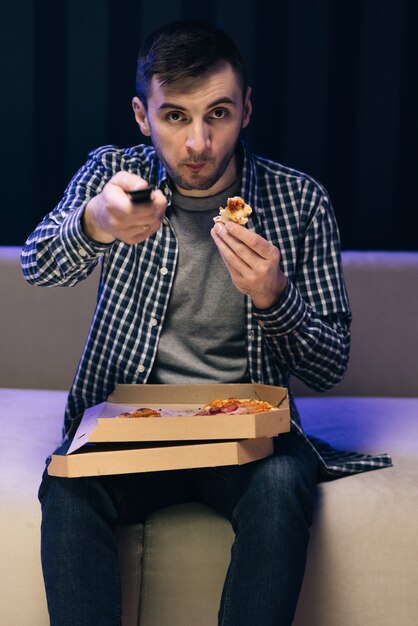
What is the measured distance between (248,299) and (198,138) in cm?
32

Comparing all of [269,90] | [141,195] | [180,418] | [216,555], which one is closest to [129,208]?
[141,195]

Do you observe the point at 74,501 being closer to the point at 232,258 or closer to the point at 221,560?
the point at 221,560

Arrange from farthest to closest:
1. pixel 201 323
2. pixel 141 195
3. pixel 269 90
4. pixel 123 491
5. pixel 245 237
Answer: pixel 269 90 < pixel 201 323 < pixel 123 491 < pixel 245 237 < pixel 141 195

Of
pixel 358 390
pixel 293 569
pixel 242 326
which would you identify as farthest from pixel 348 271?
pixel 293 569

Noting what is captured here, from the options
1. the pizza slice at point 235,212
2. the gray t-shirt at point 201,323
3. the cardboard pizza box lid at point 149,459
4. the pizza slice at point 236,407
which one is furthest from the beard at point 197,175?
the cardboard pizza box lid at point 149,459

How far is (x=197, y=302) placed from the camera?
2.01 meters

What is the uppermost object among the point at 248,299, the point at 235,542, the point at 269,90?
the point at 269,90

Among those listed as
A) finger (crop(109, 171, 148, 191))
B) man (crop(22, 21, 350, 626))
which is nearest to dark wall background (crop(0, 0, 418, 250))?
man (crop(22, 21, 350, 626))

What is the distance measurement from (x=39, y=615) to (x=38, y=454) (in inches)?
13.7

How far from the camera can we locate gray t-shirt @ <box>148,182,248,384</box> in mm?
1989

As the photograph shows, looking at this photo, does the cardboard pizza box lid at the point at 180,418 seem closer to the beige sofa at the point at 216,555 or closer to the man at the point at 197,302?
the man at the point at 197,302

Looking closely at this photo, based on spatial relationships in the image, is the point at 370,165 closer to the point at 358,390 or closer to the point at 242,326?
the point at 358,390

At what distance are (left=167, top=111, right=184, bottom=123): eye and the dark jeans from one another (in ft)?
2.16

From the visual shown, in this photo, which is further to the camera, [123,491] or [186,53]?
[186,53]
